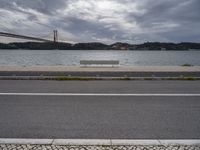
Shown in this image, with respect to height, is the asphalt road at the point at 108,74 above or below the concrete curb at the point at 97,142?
above

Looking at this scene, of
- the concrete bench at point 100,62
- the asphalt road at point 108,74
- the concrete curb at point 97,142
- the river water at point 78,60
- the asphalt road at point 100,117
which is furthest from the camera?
the river water at point 78,60

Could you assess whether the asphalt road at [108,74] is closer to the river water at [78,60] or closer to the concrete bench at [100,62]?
the concrete bench at [100,62]

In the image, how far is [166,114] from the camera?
577 cm

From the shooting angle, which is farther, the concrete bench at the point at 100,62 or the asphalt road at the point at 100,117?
the concrete bench at the point at 100,62

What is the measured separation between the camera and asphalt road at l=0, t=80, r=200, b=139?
4.46 meters

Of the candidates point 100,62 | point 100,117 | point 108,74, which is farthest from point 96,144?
point 100,62

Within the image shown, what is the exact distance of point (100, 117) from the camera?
5477 millimetres

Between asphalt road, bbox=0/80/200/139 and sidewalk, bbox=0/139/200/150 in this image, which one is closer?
sidewalk, bbox=0/139/200/150

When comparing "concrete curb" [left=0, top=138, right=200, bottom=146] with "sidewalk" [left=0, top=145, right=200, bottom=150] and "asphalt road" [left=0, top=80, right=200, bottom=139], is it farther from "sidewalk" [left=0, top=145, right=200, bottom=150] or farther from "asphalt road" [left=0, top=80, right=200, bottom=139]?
"asphalt road" [left=0, top=80, right=200, bottom=139]

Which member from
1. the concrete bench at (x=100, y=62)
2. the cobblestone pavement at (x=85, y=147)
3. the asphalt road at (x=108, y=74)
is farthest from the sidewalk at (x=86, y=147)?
the concrete bench at (x=100, y=62)

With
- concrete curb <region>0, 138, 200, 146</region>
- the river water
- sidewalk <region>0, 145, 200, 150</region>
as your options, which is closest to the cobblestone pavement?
sidewalk <region>0, 145, 200, 150</region>

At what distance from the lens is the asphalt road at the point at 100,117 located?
4.46m

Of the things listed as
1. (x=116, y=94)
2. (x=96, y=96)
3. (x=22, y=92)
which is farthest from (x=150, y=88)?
(x=22, y=92)

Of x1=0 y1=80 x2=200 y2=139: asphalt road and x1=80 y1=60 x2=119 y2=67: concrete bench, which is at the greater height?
x1=80 y1=60 x2=119 y2=67: concrete bench
